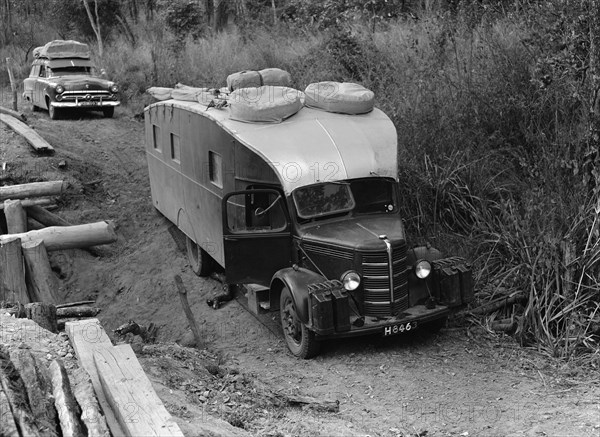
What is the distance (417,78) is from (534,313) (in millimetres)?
5922

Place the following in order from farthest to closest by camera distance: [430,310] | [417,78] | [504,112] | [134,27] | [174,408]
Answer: [134,27], [417,78], [504,112], [430,310], [174,408]

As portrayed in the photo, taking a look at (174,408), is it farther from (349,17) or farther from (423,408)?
(349,17)

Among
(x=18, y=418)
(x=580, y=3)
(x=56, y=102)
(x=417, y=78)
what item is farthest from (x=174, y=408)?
(x=56, y=102)

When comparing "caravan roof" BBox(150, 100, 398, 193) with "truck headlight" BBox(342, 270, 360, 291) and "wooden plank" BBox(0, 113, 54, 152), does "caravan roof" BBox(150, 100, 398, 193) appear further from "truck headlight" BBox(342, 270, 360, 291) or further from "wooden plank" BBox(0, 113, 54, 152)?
"wooden plank" BBox(0, 113, 54, 152)

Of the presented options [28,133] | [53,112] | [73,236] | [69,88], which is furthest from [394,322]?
[53,112]

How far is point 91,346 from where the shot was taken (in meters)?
6.70

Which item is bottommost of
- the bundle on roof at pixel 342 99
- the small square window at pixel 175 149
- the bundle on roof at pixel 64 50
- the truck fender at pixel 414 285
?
the truck fender at pixel 414 285

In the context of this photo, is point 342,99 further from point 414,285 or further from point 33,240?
point 33,240

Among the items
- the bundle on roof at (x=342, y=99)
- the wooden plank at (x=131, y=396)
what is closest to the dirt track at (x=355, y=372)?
the wooden plank at (x=131, y=396)

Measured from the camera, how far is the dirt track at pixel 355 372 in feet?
21.8

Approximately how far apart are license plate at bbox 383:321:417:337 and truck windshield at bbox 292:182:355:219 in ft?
4.89

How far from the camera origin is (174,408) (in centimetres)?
623

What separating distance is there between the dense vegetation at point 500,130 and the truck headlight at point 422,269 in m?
1.07

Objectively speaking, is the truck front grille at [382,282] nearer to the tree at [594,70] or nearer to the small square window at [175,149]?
the tree at [594,70]
